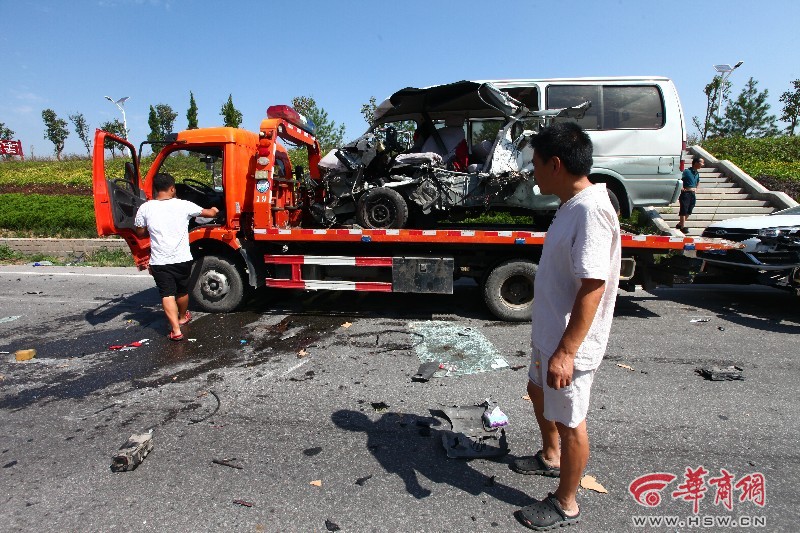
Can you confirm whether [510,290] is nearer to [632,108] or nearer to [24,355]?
[632,108]

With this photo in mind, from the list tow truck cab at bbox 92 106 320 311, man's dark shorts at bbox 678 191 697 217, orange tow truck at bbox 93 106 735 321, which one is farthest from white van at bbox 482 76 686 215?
man's dark shorts at bbox 678 191 697 217

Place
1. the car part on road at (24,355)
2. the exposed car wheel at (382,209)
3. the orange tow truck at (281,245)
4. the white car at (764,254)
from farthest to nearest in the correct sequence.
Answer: the exposed car wheel at (382,209), the white car at (764,254), the orange tow truck at (281,245), the car part on road at (24,355)

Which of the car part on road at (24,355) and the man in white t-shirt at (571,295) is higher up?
the man in white t-shirt at (571,295)

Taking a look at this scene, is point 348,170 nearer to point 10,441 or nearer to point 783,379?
point 10,441

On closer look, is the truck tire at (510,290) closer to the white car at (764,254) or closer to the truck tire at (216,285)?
the white car at (764,254)

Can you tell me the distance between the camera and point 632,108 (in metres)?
6.11

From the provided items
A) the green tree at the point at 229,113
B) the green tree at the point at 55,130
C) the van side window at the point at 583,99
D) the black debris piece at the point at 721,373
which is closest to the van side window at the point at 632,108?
the van side window at the point at 583,99

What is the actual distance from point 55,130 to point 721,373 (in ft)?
248

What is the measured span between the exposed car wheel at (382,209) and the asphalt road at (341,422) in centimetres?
122

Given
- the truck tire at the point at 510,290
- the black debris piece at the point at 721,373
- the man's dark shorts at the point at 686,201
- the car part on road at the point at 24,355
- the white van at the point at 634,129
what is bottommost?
the black debris piece at the point at 721,373

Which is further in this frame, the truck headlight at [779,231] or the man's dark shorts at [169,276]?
the truck headlight at [779,231]

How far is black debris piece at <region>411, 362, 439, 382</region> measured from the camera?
3.99m

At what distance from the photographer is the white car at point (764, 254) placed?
18.5 ft

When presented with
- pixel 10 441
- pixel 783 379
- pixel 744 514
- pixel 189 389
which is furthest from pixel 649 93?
pixel 10 441
